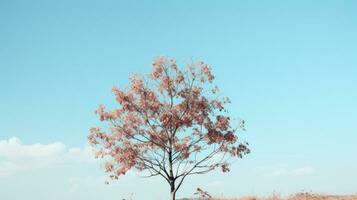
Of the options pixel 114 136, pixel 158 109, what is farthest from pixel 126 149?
pixel 158 109

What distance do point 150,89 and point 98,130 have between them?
4.61m

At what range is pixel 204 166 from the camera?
29703mm

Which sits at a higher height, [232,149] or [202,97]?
[202,97]

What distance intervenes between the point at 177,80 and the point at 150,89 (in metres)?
1.92

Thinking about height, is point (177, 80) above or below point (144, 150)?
above

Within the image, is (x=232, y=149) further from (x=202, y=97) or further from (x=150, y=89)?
(x=150, y=89)

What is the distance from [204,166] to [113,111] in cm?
720

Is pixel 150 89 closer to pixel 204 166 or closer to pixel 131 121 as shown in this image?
pixel 131 121

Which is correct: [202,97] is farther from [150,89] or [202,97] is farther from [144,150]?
[144,150]

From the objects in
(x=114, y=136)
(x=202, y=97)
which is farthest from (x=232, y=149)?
(x=114, y=136)

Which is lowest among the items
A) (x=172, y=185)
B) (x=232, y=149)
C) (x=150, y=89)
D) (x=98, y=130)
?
(x=172, y=185)

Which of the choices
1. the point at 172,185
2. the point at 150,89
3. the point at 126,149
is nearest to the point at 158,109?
the point at 150,89

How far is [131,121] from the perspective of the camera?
29.2 meters
